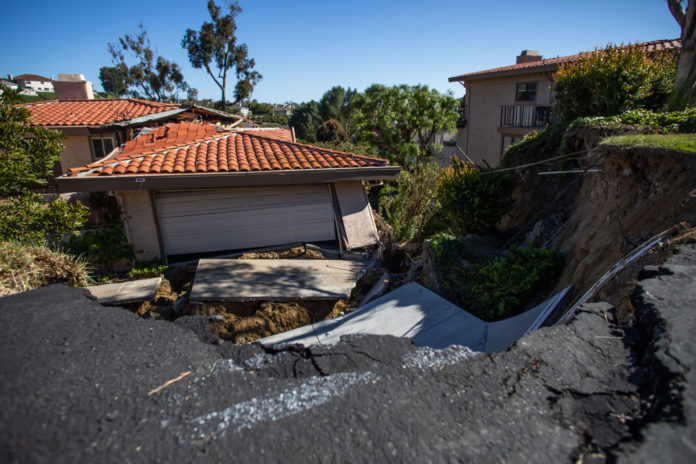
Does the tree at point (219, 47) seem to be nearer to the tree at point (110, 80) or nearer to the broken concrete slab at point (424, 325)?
the tree at point (110, 80)

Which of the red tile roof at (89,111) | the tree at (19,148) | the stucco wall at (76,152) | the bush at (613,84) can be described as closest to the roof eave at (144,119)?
the red tile roof at (89,111)

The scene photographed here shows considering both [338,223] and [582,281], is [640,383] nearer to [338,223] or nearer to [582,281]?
[582,281]

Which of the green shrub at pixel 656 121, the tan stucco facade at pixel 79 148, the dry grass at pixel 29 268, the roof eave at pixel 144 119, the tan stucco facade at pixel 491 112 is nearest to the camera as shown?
the dry grass at pixel 29 268

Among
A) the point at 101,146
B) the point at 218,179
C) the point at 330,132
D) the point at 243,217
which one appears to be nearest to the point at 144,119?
the point at 101,146

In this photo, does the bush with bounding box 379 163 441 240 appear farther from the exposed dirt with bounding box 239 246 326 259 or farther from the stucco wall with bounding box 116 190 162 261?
the stucco wall with bounding box 116 190 162 261

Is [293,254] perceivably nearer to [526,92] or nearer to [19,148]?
[19,148]

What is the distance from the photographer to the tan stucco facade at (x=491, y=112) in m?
18.4

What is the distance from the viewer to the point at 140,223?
29.7 feet

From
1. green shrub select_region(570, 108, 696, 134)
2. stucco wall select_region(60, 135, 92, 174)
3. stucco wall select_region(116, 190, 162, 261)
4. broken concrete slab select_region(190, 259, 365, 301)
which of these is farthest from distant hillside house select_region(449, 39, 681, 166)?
stucco wall select_region(60, 135, 92, 174)

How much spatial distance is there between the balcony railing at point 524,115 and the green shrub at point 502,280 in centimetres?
1266

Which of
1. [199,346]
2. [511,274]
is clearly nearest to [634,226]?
[511,274]

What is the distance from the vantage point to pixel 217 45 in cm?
3475

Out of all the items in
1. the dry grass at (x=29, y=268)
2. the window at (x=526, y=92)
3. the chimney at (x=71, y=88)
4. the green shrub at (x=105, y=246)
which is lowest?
the green shrub at (x=105, y=246)

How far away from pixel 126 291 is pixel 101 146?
13.8 meters
